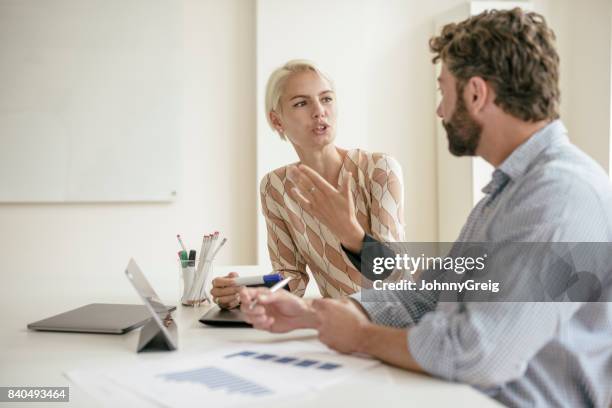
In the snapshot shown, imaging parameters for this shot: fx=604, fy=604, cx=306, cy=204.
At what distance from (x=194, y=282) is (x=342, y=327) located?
0.75 metres

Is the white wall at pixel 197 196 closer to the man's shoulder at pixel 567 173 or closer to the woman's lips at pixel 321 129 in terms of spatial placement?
the woman's lips at pixel 321 129

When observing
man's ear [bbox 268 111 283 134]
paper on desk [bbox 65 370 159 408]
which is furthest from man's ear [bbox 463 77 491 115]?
man's ear [bbox 268 111 283 134]

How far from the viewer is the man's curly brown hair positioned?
3.84ft

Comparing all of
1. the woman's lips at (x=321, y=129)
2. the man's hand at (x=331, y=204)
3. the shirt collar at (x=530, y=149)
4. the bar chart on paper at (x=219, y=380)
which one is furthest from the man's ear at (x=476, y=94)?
the woman's lips at (x=321, y=129)

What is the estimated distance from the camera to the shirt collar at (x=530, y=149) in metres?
1.13

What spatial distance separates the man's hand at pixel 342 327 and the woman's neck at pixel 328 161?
1.09m

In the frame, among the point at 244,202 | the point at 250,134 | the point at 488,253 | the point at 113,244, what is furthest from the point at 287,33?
the point at 488,253

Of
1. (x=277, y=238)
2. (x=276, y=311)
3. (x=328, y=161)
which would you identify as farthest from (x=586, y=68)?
(x=276, y=311)

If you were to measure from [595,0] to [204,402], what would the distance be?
4.29 meters

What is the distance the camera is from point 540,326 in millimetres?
924

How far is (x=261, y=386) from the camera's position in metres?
0.93

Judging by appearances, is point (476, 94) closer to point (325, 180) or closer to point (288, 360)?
point (288, 360)

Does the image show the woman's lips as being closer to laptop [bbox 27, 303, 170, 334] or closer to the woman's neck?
the woman's neck

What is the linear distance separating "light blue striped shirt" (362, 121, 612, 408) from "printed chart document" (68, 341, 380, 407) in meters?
0.17
